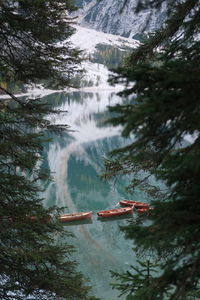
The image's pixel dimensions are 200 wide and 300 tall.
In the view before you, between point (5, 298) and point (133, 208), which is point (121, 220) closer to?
point (133, 208)

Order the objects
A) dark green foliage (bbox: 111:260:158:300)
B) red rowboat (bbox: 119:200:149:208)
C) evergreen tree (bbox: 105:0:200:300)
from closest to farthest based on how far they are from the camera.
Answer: evergreen tree (bbox: 105:0:200:300) < dark green foliage (bbox: 111:260:158:300) < red rowboat (bbox: 119:200:149:208)

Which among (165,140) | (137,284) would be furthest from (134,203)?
(165,140)

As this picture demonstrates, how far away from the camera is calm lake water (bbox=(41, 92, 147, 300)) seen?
15844 millimetres

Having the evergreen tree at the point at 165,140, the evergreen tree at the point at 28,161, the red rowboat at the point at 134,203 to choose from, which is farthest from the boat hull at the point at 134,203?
the evergreen tree at the point at 165,140

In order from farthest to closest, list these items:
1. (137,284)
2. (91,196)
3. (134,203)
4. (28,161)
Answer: (91,196) → (134,203) → (28,161) → (137,284)

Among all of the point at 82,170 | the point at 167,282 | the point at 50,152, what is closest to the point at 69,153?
the point at 50,152

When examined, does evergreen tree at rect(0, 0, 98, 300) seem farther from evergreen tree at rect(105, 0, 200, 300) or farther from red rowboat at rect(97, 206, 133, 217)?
red rowboat at rect(97, 206, 133, 217)

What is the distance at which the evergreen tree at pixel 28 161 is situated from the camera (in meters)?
5.53

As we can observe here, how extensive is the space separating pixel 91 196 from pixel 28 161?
2271cm

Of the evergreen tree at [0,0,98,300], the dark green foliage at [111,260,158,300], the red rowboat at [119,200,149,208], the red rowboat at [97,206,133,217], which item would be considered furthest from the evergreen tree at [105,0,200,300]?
the red rowboat at [119,200,149,208]

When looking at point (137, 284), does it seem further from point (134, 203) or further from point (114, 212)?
point (134, 203)

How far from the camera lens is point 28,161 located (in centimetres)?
600

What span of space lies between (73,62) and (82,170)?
29923 millimetres

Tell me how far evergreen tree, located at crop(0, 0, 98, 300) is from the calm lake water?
1057mm
